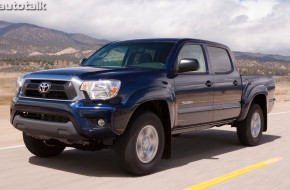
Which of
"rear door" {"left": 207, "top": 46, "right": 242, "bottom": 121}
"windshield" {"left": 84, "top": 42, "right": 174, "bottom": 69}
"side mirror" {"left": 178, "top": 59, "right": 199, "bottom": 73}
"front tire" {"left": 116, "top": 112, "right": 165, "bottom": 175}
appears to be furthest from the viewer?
"rear door" {"left": 207, "top": 46, "right": 242, "bottom": 121}

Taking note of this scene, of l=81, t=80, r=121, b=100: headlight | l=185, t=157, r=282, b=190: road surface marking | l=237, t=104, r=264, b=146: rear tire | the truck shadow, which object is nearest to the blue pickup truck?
l=81, t=80, r=121, b=100: headlight

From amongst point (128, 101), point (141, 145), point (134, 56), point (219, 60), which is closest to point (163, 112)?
point (141, 145)

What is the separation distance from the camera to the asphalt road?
555 centimetres

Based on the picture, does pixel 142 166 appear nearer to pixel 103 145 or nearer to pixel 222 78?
pixel 103 145

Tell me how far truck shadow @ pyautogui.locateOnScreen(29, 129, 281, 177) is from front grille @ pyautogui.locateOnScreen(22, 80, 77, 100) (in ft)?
3.41

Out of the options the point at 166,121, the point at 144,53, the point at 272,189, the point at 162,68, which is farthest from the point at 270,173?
the point at 144,53

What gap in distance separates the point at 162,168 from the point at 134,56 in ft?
5.65

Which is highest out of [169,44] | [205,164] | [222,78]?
[169,44]

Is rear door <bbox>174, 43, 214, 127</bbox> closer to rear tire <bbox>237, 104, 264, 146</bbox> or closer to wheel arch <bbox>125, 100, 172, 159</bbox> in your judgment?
wheel arch <bbox>125, 100, 172, 159</bbox>

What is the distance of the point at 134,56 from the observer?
7109mm

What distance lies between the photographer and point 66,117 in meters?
5.67

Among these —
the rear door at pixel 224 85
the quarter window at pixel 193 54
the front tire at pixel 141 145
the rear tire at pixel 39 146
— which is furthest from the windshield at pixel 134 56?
the rear tire at pixel 39 146

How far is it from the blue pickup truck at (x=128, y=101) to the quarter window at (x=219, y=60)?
34 mm

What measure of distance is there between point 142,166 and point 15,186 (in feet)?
5.08
